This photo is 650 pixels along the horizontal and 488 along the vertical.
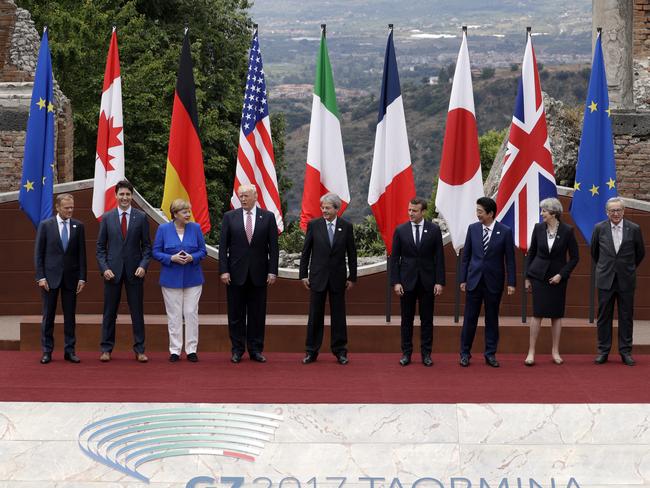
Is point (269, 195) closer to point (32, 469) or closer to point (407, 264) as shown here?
point (407, 264)

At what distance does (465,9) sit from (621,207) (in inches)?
7399

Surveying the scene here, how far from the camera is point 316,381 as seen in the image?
1101 cm

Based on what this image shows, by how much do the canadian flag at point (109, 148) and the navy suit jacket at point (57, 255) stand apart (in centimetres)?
226

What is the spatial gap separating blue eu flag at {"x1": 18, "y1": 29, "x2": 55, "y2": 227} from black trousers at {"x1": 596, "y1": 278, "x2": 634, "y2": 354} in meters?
5.67

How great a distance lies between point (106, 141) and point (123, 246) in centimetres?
264

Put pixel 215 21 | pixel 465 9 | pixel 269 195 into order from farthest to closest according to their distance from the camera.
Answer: pixel 465 9 → pixel 215 21 → pixel 269 195

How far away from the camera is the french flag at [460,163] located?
13.6 m

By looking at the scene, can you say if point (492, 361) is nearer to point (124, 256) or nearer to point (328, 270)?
point (328, 270)

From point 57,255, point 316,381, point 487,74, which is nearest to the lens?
point 316,381

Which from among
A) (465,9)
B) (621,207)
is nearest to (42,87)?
(621,207)

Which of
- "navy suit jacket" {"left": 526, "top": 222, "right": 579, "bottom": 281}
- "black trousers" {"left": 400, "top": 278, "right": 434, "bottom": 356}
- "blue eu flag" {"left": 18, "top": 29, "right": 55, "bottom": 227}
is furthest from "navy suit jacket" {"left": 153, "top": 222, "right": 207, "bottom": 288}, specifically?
"navy suit jacket" {"left": 526, "top": 222, "right": 579, "bottom": 281}

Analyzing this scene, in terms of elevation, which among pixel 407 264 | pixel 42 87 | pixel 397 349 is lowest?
pixel 397 349

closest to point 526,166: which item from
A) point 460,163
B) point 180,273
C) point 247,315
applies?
point 460,163

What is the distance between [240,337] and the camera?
11.9m
